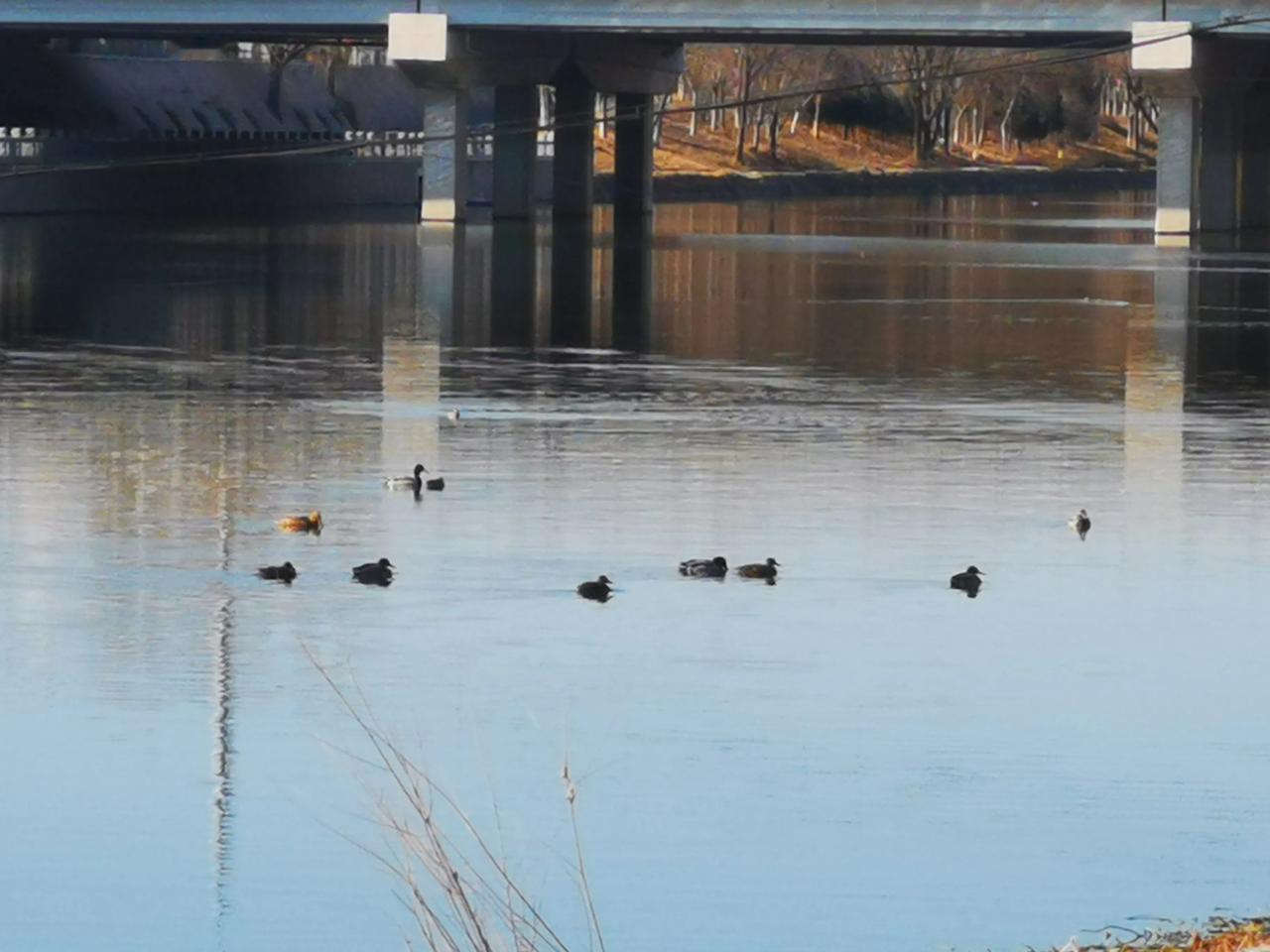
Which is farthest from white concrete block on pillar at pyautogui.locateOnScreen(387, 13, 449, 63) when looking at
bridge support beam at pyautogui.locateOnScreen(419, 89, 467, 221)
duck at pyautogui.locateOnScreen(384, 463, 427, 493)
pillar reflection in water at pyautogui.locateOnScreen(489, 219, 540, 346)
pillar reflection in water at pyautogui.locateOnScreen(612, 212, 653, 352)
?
duck at pyautogui.locateOnScreen(384, 463, 427, 493)

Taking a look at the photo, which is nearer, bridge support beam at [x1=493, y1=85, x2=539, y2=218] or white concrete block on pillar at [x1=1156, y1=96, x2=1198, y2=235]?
white concrete block on pillar at [x1=1156, y1=96, x2=1198, y2=235]

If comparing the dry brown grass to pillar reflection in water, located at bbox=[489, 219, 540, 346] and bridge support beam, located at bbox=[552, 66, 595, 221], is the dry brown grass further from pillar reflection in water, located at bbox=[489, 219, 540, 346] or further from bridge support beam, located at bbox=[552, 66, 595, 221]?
bridge support beam, located at bbox=[552, 66, 595, 221]

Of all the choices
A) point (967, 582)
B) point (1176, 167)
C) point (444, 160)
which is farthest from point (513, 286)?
point (967, 582)

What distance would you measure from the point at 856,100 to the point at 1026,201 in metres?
23.8

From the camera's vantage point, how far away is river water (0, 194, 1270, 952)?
415 inches

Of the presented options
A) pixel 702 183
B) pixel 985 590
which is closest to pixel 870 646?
pixel 985 590

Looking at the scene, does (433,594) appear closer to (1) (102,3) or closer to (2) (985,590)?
(2) (985,590)

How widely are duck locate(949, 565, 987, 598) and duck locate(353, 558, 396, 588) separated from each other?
299 cm

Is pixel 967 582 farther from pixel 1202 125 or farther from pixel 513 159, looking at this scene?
pixel 513 159

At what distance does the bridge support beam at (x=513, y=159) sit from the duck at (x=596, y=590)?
5933 cm

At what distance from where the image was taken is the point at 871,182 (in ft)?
382

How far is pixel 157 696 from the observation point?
13.3m

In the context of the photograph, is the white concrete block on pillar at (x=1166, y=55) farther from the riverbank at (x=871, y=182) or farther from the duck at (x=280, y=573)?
the duck at (x=280, y=573)

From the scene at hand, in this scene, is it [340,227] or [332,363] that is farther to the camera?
[340,227]
